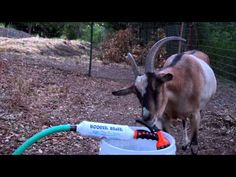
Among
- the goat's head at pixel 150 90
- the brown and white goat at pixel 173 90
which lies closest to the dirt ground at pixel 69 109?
the brown and white goat at pixel 173 90

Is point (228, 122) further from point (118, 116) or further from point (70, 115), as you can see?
point (70, 115)

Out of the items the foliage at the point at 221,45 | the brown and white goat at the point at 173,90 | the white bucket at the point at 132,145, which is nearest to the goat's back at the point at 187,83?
the brown and white goat at the point at 173,90

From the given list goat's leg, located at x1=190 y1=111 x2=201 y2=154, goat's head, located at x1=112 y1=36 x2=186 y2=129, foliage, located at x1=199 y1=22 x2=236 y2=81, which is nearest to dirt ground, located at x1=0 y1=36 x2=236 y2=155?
goat's leg, located at x1=190 y1=111 x2=201 y2=154

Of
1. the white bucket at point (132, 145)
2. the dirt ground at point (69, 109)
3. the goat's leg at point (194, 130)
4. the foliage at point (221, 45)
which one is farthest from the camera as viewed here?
the foliage at point (221, 45)

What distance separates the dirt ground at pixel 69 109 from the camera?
456cm

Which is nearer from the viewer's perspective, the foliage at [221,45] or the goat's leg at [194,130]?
the goat's leg at [194,130]

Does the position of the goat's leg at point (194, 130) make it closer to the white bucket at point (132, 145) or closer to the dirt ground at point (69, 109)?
the dirt ground at point (69, 109)

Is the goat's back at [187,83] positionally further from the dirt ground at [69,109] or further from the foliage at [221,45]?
the foliage at [221,45]

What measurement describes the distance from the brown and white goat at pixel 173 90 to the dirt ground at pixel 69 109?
1.72 ft

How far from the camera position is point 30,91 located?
741 centimetres

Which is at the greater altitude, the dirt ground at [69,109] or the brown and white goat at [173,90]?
the brown and white goat at [173,90]

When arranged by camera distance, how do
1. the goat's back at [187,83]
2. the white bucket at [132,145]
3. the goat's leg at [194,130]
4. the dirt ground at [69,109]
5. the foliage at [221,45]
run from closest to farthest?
the white bucket at [132,145], the goat's back at [187,83], the dirt ground at [69,109], the goat's leg at [194,130], the foliage at [221,45]
